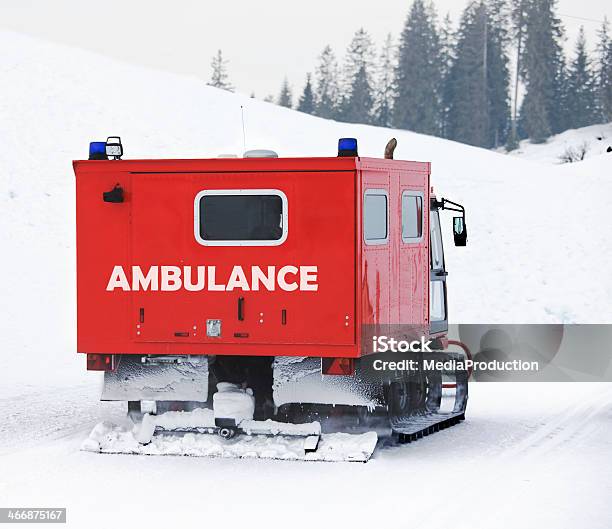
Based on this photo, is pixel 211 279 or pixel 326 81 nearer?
pixel 211 279

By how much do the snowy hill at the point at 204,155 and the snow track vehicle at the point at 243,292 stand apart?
940 cm

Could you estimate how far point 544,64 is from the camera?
355 ft

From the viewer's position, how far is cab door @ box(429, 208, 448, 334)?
562 inches

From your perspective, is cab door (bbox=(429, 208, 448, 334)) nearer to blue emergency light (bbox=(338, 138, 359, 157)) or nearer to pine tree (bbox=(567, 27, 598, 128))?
blue emergency light (bbox=(338, 138, 359, 157))

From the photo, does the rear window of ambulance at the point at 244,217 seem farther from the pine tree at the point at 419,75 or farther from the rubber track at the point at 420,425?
the pine tree at the point at 419,75

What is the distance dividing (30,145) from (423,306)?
80.6ft

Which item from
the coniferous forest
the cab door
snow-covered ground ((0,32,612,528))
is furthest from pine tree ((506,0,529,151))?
the cab door

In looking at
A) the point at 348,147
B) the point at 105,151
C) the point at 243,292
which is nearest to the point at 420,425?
the point at 243,292

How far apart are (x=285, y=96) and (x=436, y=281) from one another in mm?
111593

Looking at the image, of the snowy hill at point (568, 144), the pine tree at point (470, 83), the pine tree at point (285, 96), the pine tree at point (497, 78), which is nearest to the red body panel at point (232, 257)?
the snowy hill at point (568, 144)

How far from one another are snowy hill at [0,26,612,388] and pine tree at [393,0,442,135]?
→ 4772cm

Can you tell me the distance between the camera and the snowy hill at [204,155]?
91.2 feet

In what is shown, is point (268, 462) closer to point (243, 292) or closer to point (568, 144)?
point (243, 292)

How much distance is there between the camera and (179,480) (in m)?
10.8
